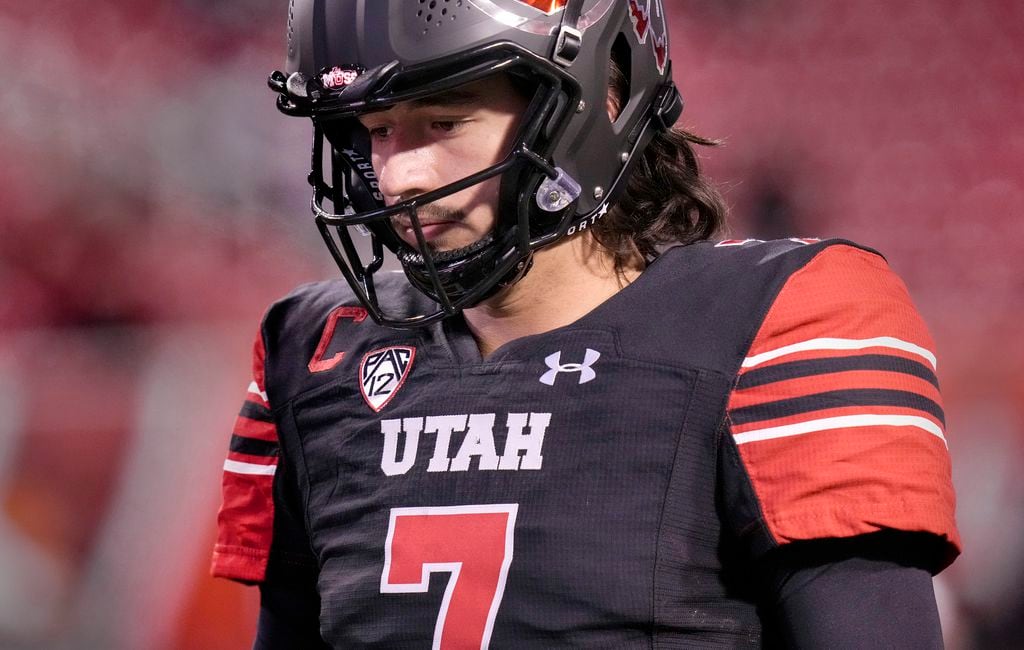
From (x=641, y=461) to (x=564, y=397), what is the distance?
92 millimetres

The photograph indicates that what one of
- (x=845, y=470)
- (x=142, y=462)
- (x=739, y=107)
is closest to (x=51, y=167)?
(x=142, y=462)

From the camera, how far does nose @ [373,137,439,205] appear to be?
980mm

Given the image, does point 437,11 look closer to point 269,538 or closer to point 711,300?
point 711,300

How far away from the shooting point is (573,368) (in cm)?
99

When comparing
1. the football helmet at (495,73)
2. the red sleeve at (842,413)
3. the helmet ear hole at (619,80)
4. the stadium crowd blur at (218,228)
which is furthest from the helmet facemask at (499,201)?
the stadium crowd blur at (218,228)

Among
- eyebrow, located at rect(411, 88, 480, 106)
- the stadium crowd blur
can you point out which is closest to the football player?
eyebrow, located at rect(411, 88, 480, 106)

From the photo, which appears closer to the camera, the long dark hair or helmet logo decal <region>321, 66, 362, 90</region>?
helmet logo decal <region>321, 66, 362, 90</region>

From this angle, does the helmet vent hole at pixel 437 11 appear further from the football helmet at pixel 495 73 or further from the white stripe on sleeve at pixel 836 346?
the white stripe on sleeve at pixel 836 346

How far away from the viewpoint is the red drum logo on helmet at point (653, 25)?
107cm

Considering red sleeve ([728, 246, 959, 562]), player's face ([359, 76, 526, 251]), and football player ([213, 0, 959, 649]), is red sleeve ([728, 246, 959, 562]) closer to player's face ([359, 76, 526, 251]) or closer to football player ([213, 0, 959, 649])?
football player ([213, 0, 959, 649])

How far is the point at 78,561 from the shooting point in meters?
2.08

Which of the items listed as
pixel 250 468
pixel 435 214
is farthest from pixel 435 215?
pixel 250 468

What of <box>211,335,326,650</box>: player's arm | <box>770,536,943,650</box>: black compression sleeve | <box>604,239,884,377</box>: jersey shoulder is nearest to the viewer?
<box>770,536,943,650</box>: black compression sleeve

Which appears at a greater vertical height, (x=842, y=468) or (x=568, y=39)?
(x=568, y=39)
